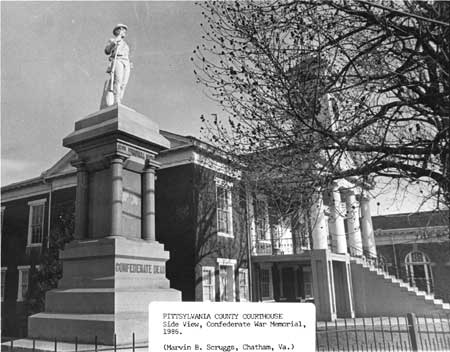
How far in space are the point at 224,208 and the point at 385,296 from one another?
7.51 feet

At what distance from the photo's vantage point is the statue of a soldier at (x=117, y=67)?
3.84m

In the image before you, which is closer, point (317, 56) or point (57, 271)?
point (317, 56)

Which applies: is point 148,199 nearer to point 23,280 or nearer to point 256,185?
point 256,185

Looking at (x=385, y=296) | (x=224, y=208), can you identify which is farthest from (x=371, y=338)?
(x=224, y=208)

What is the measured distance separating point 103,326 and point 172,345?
125cm

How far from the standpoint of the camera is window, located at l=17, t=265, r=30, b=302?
145 inches

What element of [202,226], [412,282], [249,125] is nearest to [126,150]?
[202,226]

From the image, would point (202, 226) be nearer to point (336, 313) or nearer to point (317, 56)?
point (336, 313)

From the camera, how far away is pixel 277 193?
157 inches

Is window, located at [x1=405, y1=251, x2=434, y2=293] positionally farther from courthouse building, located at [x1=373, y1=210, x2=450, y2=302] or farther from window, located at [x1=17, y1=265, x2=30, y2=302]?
window, located at [x1=17, y1=265, x2=30, y2=302]

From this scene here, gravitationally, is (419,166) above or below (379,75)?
below

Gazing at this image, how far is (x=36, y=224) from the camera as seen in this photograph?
484 centimetres
